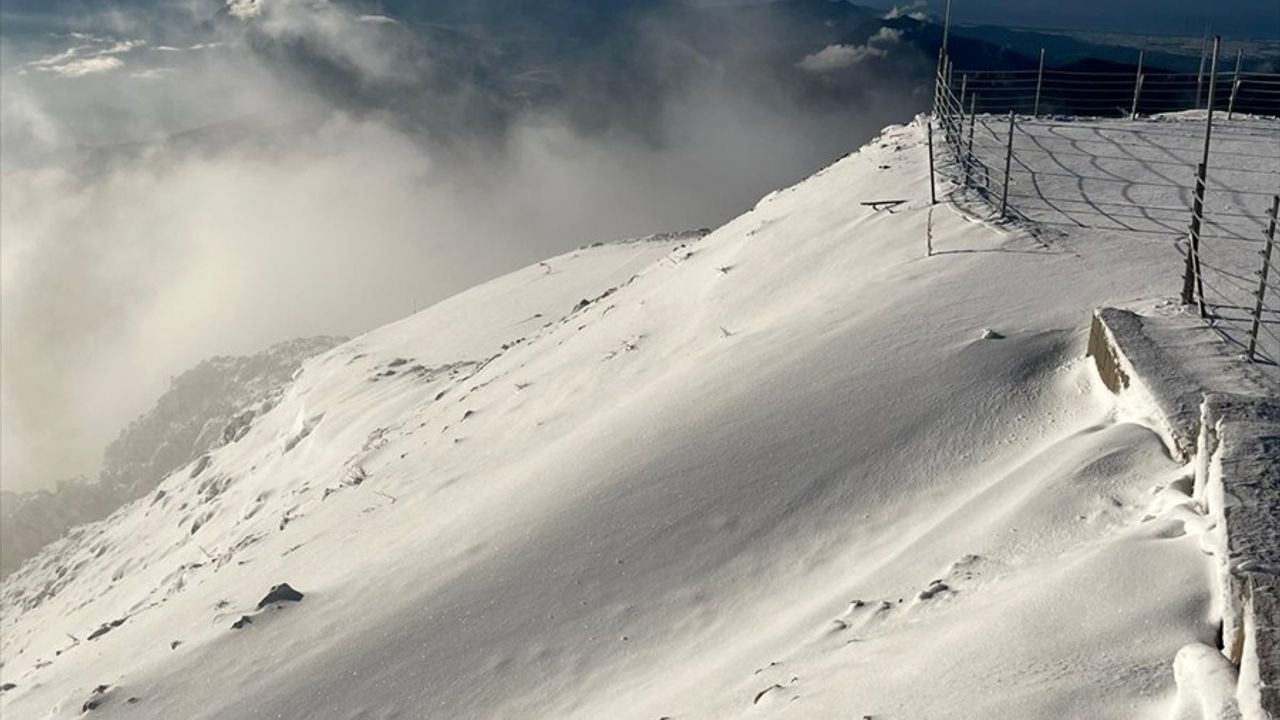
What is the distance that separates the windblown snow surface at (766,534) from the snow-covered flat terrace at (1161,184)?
1.86 feet

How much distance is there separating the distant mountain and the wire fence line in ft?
45.7

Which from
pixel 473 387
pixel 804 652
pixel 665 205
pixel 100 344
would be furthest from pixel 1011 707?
pixel 665 205

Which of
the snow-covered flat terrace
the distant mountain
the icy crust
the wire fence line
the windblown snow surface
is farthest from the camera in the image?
the distant mountain

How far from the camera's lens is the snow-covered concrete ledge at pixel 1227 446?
156 inches

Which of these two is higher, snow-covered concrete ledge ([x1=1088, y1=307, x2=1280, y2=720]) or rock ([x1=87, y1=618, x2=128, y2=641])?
snow-covered concrete ledge ([x1=1088, y1=307, x2=1280, y2=720])

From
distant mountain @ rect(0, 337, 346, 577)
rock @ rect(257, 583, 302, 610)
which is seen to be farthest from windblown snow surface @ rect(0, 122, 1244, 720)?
distant mountain @ rect(0, 337, 346, 577)

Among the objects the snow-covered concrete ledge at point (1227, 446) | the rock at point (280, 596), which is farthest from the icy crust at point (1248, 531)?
the rock at point (280, 596)

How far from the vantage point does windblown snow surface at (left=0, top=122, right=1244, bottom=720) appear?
5.08m

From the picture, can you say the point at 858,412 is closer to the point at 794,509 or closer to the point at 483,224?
the point at 794,509

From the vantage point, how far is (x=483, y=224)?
93.7 metres

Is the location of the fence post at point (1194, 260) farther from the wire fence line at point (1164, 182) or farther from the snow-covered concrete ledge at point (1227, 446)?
the snow-covered concrete ledge at point (1227, 446)

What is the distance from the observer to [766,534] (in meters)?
7.31

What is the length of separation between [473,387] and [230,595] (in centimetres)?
553

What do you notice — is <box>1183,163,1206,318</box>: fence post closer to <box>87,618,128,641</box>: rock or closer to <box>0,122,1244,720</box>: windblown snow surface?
<box>0,122,1244,720</box>: windblown snow surface
